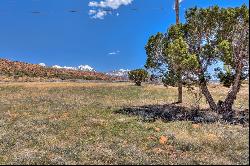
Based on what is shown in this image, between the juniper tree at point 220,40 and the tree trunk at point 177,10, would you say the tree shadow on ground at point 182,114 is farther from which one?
the tree trunk at point 177,10

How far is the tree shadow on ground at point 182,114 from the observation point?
111ft

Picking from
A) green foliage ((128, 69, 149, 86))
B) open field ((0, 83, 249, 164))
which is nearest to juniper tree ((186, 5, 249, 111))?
open field ((0, 83, 249, 164))

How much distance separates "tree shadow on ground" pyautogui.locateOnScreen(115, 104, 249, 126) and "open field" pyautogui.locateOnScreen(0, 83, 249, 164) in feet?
4.74

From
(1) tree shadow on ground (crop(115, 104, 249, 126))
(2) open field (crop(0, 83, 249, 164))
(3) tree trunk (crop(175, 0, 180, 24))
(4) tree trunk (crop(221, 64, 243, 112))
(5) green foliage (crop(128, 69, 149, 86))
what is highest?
(3) tree trunk (crop(175, 0, 180, 24))

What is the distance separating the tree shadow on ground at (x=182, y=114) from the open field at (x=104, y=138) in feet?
4.74

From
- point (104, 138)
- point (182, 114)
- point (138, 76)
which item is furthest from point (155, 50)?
point (138, 76)

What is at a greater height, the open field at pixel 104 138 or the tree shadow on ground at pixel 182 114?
the tree shadow on ground at pixel 182 114

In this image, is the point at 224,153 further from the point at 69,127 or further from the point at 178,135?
the point at 69,127

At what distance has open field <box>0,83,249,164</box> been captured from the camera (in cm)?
2247

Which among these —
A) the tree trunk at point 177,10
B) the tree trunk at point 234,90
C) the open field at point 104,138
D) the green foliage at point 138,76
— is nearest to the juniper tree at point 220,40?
the tree trunk at point 234,90

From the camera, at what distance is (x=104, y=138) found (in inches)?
1083

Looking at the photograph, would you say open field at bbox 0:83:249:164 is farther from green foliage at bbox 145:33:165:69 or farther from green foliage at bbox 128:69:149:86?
green foliage at bbox 128:69:149:86

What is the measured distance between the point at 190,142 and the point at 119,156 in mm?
4532

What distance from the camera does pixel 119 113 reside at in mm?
37625
